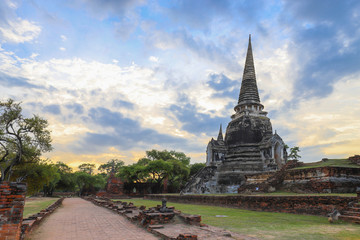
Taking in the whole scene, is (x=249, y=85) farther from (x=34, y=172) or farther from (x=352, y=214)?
(x=34, y=172)

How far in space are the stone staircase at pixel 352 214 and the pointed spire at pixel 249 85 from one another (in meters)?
19.9

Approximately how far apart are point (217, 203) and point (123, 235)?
9501mm

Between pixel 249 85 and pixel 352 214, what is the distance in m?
22.2

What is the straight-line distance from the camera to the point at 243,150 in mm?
25344

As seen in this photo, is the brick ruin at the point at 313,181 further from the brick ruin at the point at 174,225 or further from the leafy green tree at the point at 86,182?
the leafy green tree at the point at 86,182

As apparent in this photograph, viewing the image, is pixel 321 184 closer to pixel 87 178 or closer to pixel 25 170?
pixel 25 170

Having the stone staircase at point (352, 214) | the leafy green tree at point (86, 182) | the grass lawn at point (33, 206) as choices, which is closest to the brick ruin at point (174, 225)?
the stone staircase at point (352, 214)

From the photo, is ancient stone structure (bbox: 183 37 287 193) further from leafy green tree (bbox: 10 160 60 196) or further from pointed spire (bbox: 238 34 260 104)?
leafy green tree (bbox: 10 160 60 196)

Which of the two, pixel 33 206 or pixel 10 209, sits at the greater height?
pixel 10 209

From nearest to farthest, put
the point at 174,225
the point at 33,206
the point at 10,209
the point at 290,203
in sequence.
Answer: the point at 10,209, the point at 174,225, the point at 290,203, the point at 33,206

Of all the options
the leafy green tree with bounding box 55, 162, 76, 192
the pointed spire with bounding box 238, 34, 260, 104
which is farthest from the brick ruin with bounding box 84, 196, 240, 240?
the leafy green tree with bounding box 55, 162, 76, 192

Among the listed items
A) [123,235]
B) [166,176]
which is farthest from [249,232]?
[166,176]

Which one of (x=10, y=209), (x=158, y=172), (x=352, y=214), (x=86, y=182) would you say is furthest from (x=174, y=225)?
(x=86, y=182)

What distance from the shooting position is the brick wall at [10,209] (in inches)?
195
